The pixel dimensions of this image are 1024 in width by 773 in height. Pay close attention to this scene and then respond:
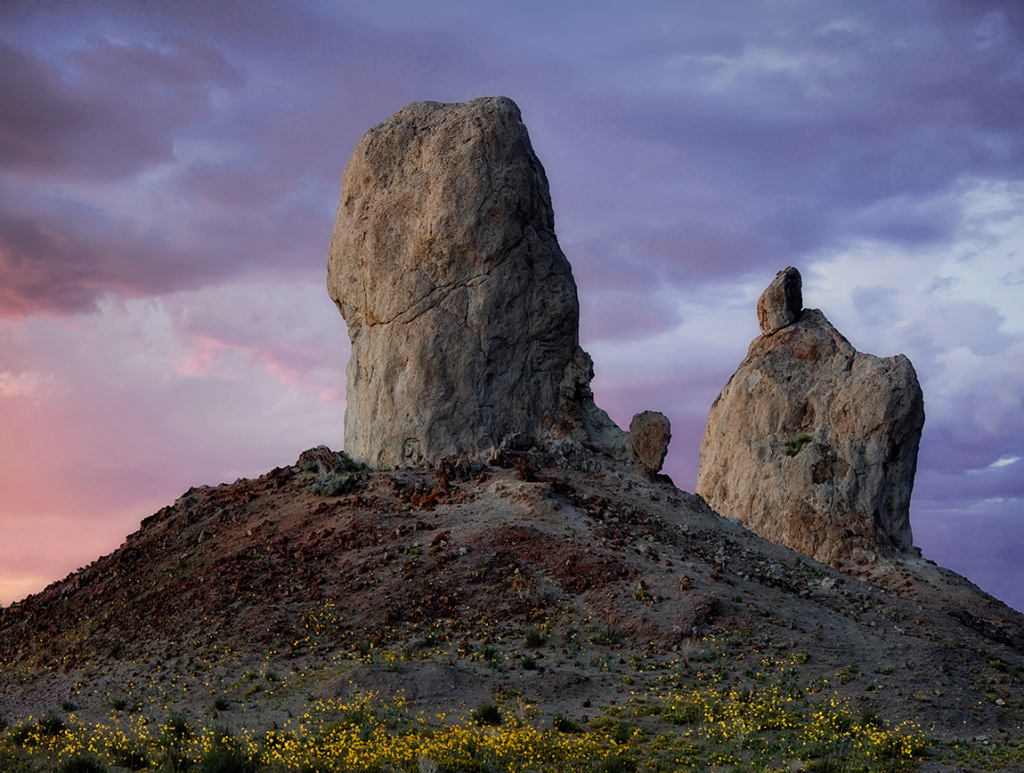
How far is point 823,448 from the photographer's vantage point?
114 feet

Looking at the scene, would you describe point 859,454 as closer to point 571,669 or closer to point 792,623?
point 792,623

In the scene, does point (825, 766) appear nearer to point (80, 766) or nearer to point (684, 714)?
point (684, 714)

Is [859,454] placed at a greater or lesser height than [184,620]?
greater

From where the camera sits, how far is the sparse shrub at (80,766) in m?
13.9

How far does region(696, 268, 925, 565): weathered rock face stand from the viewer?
34.0 m

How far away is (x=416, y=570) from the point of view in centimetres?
2075

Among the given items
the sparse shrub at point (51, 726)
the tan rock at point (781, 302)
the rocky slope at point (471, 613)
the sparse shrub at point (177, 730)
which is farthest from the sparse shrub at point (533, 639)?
the tan rock at point (781, 302)

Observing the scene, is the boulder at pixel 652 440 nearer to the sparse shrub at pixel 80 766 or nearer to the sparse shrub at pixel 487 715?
the sparse shrub at pixel 487 715

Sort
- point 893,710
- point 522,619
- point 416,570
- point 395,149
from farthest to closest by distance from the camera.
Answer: point 395,149 < point 416,570 < point 522,619 < point 893,710

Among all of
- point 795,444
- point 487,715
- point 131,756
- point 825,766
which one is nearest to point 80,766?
point 131,756

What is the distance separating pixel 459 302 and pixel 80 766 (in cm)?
1640

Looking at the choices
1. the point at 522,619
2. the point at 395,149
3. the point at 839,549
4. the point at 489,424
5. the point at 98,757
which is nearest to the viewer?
the point at 98,757

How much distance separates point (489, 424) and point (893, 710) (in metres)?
13.5

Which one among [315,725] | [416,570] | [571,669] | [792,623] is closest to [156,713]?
[315,725]
